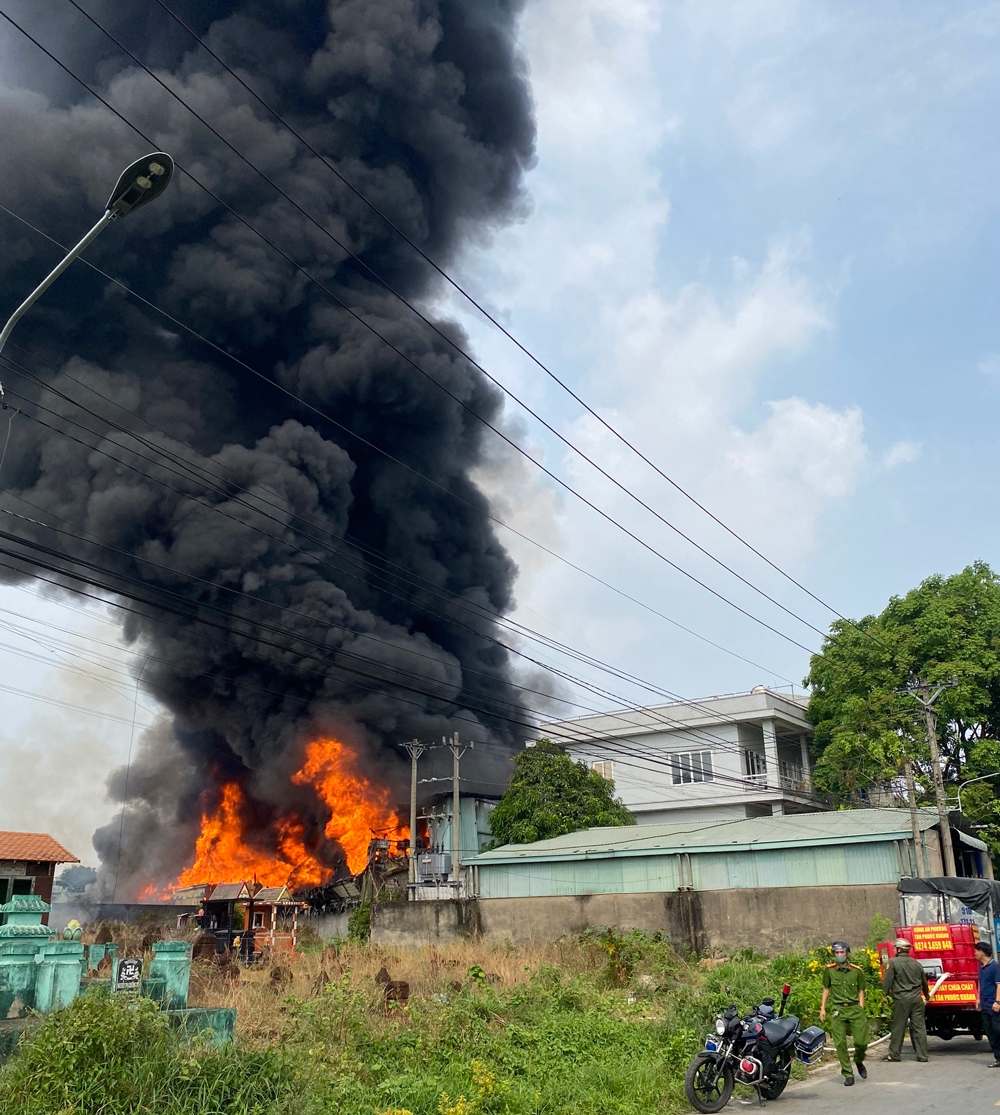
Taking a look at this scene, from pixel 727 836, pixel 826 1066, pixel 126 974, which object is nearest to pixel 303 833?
pixel 727 836

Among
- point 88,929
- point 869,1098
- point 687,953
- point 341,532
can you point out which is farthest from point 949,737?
point 88,929

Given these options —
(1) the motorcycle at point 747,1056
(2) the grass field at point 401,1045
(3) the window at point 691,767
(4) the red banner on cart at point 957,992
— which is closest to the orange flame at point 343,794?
(3) the window at point 691,767

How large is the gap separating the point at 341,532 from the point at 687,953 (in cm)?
2348

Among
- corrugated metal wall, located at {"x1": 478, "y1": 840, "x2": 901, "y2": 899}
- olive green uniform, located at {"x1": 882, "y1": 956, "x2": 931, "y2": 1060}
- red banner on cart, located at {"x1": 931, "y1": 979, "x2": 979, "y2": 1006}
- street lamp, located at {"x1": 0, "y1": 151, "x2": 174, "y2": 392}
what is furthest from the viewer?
corrugated metal wall, located at {"x1": 478, "y1": 840, "x2": 901, "y2": 899}

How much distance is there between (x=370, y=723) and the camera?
130ft

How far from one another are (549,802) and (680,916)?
1143cm

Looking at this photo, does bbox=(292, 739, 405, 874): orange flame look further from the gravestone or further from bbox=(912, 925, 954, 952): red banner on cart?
the gravestone

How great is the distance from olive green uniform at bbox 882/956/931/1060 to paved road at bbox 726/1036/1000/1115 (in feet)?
0.67

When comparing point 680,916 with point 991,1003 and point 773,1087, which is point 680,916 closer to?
point 991,1003

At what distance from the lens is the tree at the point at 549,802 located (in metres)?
35.0

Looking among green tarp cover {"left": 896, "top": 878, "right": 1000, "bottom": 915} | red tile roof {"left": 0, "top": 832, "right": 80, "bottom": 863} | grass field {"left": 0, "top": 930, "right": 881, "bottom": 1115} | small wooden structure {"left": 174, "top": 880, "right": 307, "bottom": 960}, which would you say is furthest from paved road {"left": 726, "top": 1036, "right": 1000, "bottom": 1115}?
red tile roof {"left": 0, "top": 832, "right": 80, "bottom": 863}

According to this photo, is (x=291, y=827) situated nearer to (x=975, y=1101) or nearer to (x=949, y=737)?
(x=949, y=737)

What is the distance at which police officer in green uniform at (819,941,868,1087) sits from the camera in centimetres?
1018

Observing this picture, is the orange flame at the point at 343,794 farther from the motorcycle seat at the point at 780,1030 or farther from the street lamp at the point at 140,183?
the street lamp at the point at 140,183
